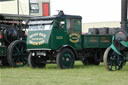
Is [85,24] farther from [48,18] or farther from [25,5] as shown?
[48,18]

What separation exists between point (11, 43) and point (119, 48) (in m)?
4.99

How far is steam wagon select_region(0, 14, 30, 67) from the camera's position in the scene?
15508 millimetres

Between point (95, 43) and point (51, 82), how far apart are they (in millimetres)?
6727

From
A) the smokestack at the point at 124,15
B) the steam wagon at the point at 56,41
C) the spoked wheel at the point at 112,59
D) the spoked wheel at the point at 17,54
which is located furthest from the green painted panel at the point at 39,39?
the smokestack at the point at 124,15

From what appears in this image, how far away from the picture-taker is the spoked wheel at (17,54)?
15.5 metres

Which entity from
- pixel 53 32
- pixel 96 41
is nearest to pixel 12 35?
pixel 53 32

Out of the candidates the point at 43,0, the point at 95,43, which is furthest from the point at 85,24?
the point at 95,43

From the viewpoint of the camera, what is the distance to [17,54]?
15.9 metres

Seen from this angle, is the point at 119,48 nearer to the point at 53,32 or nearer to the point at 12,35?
the point at 53,32

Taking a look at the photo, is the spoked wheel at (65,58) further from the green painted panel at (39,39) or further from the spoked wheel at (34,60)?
the spoked wheel at (34,60)

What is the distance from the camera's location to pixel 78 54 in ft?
→ 51.6

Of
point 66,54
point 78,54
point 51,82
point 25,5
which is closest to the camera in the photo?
point 51,82

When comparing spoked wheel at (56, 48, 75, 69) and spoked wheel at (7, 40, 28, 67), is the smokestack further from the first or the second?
spoked wheel at (7, 40, 28, 67)

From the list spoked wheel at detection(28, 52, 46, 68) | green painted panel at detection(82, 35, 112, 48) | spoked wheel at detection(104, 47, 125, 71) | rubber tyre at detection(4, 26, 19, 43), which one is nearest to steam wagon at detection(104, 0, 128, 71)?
spoked wheel at detection(104, 47, 125, 71)
